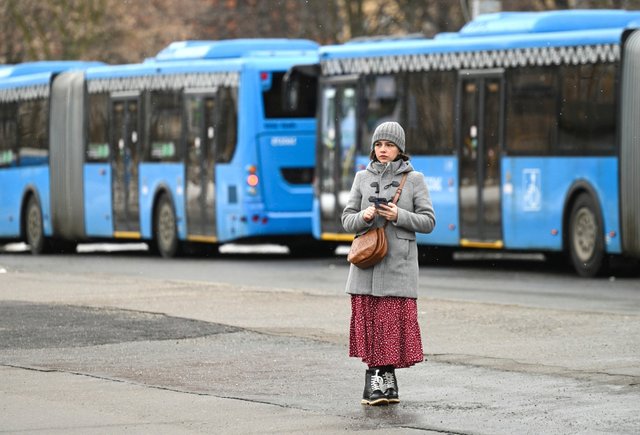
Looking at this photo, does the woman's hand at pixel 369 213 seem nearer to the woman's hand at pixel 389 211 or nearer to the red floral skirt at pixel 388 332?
the woman's hand at pixel 389 211

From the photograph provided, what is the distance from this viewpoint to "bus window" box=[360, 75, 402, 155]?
26078 millimetres

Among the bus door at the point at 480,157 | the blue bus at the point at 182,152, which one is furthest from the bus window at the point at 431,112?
the blue bus at the point at 182,152

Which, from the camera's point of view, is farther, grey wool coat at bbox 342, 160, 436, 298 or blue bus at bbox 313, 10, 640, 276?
blue bus at bbox 313, 10, 640, 276

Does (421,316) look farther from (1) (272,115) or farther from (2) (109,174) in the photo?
(2) (109,174)

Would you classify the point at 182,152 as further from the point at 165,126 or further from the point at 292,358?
the point at 292,358

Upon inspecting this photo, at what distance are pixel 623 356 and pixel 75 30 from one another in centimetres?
3974

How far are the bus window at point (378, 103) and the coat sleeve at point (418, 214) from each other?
14.8m

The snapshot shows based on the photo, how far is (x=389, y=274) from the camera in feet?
36.5

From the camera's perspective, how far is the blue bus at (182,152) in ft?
90.9

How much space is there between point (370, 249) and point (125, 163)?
20050mm

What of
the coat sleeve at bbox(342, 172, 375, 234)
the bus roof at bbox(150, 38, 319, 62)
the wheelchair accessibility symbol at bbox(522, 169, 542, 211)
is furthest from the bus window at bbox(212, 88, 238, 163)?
the coat sleeve at bbox(342, 172, 375, 234)

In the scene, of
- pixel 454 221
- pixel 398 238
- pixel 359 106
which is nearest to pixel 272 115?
pixel 359 106

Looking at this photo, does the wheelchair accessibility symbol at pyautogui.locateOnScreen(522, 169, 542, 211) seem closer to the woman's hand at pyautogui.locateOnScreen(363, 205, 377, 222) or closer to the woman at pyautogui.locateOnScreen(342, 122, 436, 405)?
the woman at pyautogui.locateOnScreen(342, 122, 436, 405)

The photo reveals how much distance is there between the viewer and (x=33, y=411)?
10.7 meters
